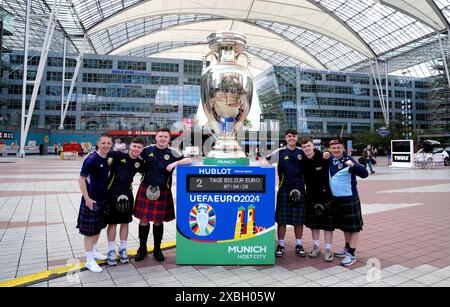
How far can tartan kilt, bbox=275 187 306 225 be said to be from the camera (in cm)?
443

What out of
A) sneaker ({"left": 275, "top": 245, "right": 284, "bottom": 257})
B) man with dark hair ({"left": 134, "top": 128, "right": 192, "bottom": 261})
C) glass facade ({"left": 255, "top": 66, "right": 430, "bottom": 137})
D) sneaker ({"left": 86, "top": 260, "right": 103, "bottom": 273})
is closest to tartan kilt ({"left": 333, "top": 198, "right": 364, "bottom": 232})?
sneaker ({"left": 275, "top": 245, "right": 284, "bottom": 257})

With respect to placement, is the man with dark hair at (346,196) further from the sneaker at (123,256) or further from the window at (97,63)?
the window at (97,63)

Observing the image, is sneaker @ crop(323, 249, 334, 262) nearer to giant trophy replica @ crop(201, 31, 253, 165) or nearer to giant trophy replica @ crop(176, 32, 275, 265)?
giant trophy replica @ crop(176, 32, 275, 265)

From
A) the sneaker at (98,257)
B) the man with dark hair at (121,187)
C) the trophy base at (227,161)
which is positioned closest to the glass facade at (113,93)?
the sneaker at (98,257)

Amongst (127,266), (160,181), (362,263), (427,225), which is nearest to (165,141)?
(160,181)

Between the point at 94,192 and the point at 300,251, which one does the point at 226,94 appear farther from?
the point at 300,251

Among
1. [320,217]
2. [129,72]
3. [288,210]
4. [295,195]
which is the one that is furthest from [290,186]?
[129,72]

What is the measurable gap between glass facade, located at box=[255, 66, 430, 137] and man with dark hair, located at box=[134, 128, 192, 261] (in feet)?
210

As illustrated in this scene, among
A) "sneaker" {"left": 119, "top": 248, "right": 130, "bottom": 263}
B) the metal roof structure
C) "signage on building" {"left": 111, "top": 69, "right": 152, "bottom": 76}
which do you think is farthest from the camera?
"signage on building" {"left": 111, "top": 69, "right": 152, "bottom": 76}

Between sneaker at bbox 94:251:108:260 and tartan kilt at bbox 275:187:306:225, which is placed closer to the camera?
sneaker at bbox 94:251:108:260

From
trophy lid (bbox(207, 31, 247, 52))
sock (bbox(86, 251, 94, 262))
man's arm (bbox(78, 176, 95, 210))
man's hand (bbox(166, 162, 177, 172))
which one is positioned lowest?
sock (bbox(86, 251, 94, 262))

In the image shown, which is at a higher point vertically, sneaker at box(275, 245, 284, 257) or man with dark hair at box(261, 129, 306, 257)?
man with dark hair at box(261, 129, 306, 257)

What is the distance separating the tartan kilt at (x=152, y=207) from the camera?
425cm
